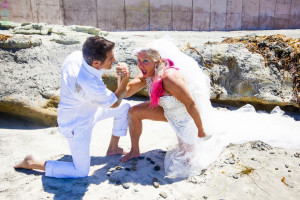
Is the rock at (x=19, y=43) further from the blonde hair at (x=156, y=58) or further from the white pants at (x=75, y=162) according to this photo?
the blonde hair at (x=156, y=58)

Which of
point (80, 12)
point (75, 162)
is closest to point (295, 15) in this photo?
point (80, 12)

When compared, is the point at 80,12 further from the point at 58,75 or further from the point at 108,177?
the point at 108,177

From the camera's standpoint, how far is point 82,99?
2439mm

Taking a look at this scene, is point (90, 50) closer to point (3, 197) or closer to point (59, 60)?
point (3, 197)

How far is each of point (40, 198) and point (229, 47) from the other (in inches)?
163

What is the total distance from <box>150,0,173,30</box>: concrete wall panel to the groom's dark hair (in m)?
7.21

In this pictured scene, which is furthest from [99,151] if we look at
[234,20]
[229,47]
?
[234,20]

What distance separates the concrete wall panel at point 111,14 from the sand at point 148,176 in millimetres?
6157

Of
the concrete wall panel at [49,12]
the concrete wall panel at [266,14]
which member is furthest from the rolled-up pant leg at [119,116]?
the concrete wall panel at [266,14]

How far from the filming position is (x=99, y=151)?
127 inches

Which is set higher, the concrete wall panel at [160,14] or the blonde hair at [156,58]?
the concrete wall panel at [160,14]

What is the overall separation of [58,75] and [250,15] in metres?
8.89

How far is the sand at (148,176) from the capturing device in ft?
7.84

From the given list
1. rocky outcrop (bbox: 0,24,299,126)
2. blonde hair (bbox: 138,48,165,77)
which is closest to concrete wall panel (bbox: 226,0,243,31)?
rocky outcrop (bbox: 0,24,299,126)
